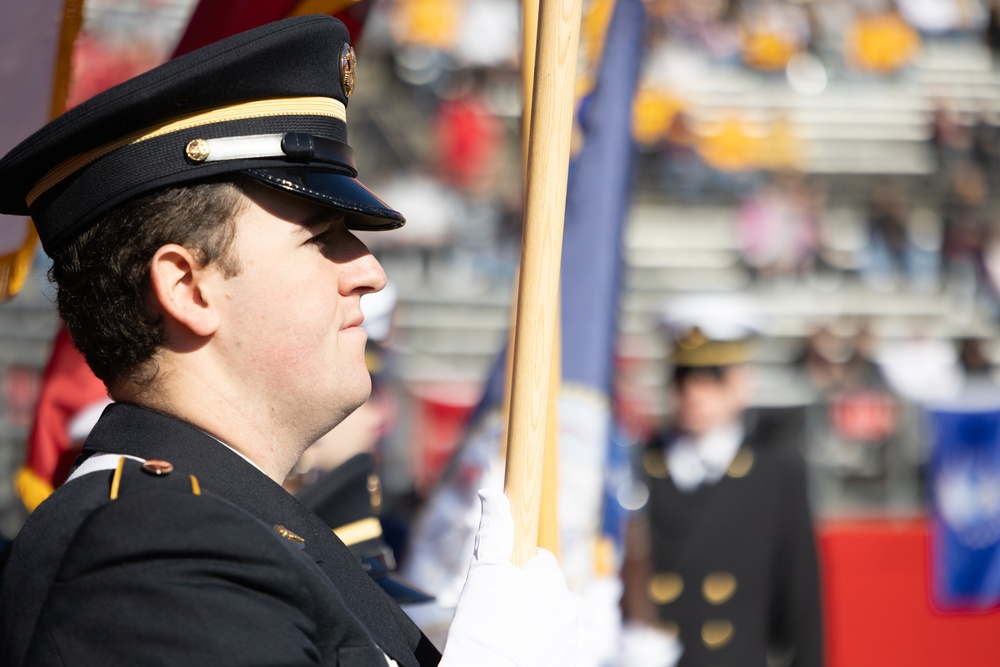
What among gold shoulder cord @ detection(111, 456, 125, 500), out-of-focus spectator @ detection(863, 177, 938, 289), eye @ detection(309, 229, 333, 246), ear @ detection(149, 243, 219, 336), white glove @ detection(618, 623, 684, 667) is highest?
out-of-focus spectator @ detection(863, 177, 938, 289)

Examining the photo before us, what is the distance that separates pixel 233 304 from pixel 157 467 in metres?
0.26

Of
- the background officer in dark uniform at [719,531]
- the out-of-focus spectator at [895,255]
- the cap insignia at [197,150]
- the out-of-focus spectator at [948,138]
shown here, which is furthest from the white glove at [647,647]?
the out-of-focus spectator at [948,138]

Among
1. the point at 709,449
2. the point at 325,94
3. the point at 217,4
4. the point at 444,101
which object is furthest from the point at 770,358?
the point at 325,94

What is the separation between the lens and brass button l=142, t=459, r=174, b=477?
1555mm

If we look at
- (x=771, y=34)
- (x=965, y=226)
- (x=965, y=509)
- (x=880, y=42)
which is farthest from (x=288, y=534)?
(x=880, y=42)

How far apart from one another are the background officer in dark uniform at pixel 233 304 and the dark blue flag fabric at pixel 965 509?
5505 mm

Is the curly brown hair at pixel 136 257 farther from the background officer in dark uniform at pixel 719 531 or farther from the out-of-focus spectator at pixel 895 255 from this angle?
the out-of-focus spectator at pixel 895 255

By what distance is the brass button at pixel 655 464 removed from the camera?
4902 mm

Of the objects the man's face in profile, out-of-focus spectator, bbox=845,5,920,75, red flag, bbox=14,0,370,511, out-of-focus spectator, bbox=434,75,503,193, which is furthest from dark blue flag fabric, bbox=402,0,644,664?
out-of-focus spectator, bbox=845,5,920,75

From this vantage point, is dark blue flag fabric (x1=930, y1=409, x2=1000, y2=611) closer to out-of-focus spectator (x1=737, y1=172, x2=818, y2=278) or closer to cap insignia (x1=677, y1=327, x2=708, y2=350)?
cap insignia (x1=677, y1=327, x2=708, y2=350)

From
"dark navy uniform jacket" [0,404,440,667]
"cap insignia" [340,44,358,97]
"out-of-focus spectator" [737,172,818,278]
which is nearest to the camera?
"dark navy uniform jacket" [0,404,440,667]

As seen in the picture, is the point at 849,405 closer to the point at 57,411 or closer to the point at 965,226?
the point at 965,226

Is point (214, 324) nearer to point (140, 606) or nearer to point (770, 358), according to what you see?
point (140, 606)

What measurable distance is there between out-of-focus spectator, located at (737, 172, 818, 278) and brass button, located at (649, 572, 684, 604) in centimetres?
831
